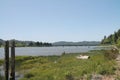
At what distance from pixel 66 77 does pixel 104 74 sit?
3.92m

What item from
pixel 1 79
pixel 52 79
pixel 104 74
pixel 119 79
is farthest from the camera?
pixel 1 79

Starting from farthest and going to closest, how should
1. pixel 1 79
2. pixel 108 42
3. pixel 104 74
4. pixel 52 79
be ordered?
pixel 108 42 < pixel 1 79 < pixel 104 74 < pixel 52 79

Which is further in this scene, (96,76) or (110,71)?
(110,71)

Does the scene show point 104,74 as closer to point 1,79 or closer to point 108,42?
point 1,79

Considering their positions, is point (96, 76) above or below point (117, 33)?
below

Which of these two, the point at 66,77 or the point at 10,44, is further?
the point at 66,77

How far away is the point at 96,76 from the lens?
21.5m

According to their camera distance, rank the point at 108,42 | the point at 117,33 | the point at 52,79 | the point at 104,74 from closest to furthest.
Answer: the point at 52,79, the point at 104,74, the point at 117,33, the point at 108,42

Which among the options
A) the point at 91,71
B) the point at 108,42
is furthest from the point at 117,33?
the point at 91,71

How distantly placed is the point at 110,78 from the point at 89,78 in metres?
1.84

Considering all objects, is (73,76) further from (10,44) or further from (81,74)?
(10,44)

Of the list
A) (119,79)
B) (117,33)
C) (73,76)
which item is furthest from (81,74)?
(117,33)

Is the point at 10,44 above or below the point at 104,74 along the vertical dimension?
above

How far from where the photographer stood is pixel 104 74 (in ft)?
75.0
